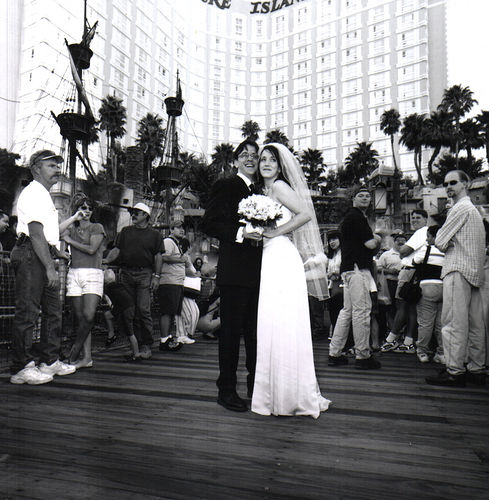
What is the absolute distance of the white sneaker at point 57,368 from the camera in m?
4.07

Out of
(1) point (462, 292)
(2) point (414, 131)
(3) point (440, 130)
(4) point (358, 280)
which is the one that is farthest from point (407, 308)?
(2) point (414, 131)

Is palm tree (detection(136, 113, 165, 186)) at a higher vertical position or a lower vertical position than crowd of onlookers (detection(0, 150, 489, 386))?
higher

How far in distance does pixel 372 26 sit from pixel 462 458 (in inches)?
3687

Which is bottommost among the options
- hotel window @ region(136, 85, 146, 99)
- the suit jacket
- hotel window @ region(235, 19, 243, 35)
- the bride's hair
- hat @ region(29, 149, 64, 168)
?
the suit jacket

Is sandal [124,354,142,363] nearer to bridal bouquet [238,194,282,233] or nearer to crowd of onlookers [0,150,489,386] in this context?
crowd of onlookers [0,150,489,386]

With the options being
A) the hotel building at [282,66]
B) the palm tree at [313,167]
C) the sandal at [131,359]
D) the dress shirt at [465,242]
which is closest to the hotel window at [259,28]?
the hotel building at [282,66]

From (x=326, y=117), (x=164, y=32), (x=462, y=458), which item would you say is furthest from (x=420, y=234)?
(x=326, y=117)

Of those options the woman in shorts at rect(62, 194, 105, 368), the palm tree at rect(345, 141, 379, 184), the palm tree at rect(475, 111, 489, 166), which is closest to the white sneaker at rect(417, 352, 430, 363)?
the woman in shorts at rect(62, 194, 105, 368)

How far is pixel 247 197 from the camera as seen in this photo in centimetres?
330

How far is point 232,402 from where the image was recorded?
3.07 m

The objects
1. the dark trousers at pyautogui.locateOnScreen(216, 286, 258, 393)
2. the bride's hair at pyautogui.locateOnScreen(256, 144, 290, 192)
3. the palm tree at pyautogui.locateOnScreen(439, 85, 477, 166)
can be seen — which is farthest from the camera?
the palm tree at pyautogui.locateOnScreen(439, 85, 477, 166)

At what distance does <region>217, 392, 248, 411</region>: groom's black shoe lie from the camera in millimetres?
3041

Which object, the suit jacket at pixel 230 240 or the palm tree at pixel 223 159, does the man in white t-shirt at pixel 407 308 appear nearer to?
the suit jacket at pixel 230 240

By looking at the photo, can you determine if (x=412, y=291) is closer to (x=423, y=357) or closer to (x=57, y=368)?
(x=423, y=357)
